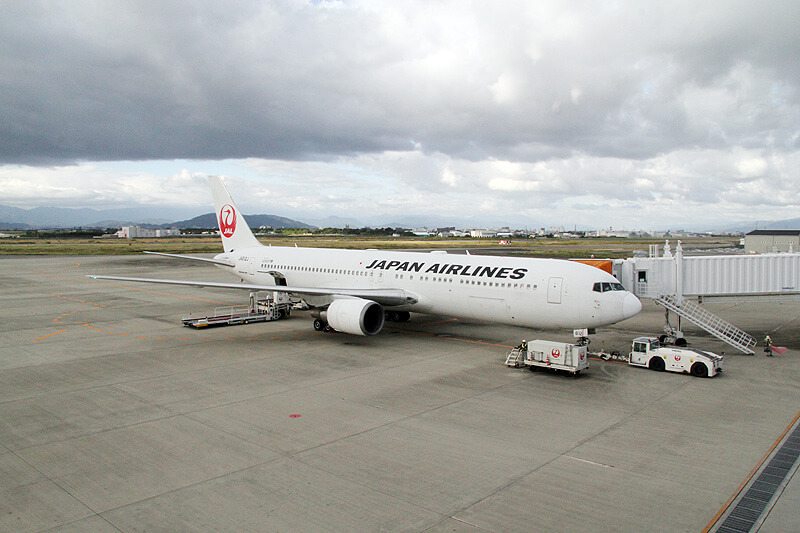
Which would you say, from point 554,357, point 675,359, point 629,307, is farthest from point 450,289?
point 675,359

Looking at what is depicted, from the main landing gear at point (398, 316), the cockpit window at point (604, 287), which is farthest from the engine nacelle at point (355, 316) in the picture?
the cockpit window at point (604, 287)

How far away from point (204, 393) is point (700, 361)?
50.4ft

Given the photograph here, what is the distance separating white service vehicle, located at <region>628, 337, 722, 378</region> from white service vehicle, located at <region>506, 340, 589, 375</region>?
2.12 meters

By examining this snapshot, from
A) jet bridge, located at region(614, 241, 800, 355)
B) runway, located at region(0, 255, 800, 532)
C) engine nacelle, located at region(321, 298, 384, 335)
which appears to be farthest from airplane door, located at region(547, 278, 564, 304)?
engine nacelle, located at region(321, 298, 384, 335)

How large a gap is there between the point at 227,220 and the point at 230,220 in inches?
8.8

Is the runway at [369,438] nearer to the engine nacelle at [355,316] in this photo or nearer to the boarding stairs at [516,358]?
the boarding stairs at [516,358]

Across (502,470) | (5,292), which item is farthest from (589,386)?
(5,292)

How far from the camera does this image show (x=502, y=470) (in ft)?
32.5

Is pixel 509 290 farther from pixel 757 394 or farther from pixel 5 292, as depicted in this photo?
pixel 5 292

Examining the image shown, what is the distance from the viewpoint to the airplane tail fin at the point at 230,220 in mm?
33375

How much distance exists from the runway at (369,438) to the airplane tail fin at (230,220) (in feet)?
41.3

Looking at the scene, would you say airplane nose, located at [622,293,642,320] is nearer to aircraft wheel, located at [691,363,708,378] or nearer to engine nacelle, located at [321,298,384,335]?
aircraft wheel, located at [691,363,708,378]

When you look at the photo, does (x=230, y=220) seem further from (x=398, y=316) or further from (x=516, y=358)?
(x=516, y=358)

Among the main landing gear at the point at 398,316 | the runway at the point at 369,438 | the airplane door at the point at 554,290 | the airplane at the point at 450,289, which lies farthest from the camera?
the main landing gear at the point at 398,316
